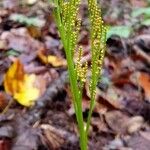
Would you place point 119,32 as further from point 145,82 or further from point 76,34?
point 76,34

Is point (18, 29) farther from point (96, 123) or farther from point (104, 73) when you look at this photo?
point (96, 123)

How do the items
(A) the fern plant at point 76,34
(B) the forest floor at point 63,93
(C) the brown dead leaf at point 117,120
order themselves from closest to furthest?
(A) the fern plant at point 76,34, (B) the forest floor at point 63,93, (C) the brown dead leaf at point 117,120

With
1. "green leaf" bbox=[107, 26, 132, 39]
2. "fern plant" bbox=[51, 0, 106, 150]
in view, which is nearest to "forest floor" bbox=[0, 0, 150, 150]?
"green leaf" bbox=[107, 26, 132, 39]

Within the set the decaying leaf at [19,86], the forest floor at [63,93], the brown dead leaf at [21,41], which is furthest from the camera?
the brown dead leaf at [21,41]

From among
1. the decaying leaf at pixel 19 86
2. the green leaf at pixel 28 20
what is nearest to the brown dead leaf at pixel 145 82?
the decaying leaf at pixel 19 86

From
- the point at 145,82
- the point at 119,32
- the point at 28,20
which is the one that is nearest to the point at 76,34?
the point at 145,82

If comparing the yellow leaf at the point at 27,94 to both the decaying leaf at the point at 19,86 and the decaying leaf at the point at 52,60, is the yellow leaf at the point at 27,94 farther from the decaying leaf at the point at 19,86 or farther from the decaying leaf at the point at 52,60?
the decaying leaf at the point at 52,60

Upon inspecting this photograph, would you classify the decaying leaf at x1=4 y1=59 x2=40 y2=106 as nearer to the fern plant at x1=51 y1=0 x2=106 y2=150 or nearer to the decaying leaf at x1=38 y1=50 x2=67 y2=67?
the decaying leaf at x1=38 y1=50 x2=67 y2=67

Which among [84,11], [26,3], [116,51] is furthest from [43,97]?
[26,3]
